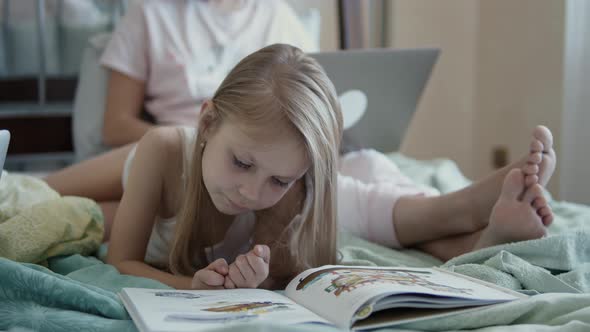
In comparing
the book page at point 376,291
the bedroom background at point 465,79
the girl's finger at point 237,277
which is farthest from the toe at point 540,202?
the bedroom background at point 465,79

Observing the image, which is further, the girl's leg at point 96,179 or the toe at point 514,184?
the girl's leg at point 96,179

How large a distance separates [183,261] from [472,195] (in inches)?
19.3

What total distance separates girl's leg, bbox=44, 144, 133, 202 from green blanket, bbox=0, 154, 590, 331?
1.14 feet

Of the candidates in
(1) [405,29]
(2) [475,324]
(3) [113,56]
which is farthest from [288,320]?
(1) [405,29]

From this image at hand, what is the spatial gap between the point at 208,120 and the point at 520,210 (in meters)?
0.48

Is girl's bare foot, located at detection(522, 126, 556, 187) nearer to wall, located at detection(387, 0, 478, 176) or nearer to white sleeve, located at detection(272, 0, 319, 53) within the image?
white sleeve, located at detection(272, 0, 319, 53)

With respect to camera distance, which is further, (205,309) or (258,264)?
(258,264)

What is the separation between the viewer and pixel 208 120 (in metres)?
1.06

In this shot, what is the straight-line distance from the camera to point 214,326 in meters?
0.69

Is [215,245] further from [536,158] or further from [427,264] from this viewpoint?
[536,158]

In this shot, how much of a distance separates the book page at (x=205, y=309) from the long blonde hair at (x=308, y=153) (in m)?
0.21

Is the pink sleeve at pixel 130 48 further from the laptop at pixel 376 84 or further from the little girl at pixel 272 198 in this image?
the little girl at pixel 272 198

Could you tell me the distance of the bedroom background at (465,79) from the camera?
226cm

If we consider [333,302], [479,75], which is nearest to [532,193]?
[333,302]
